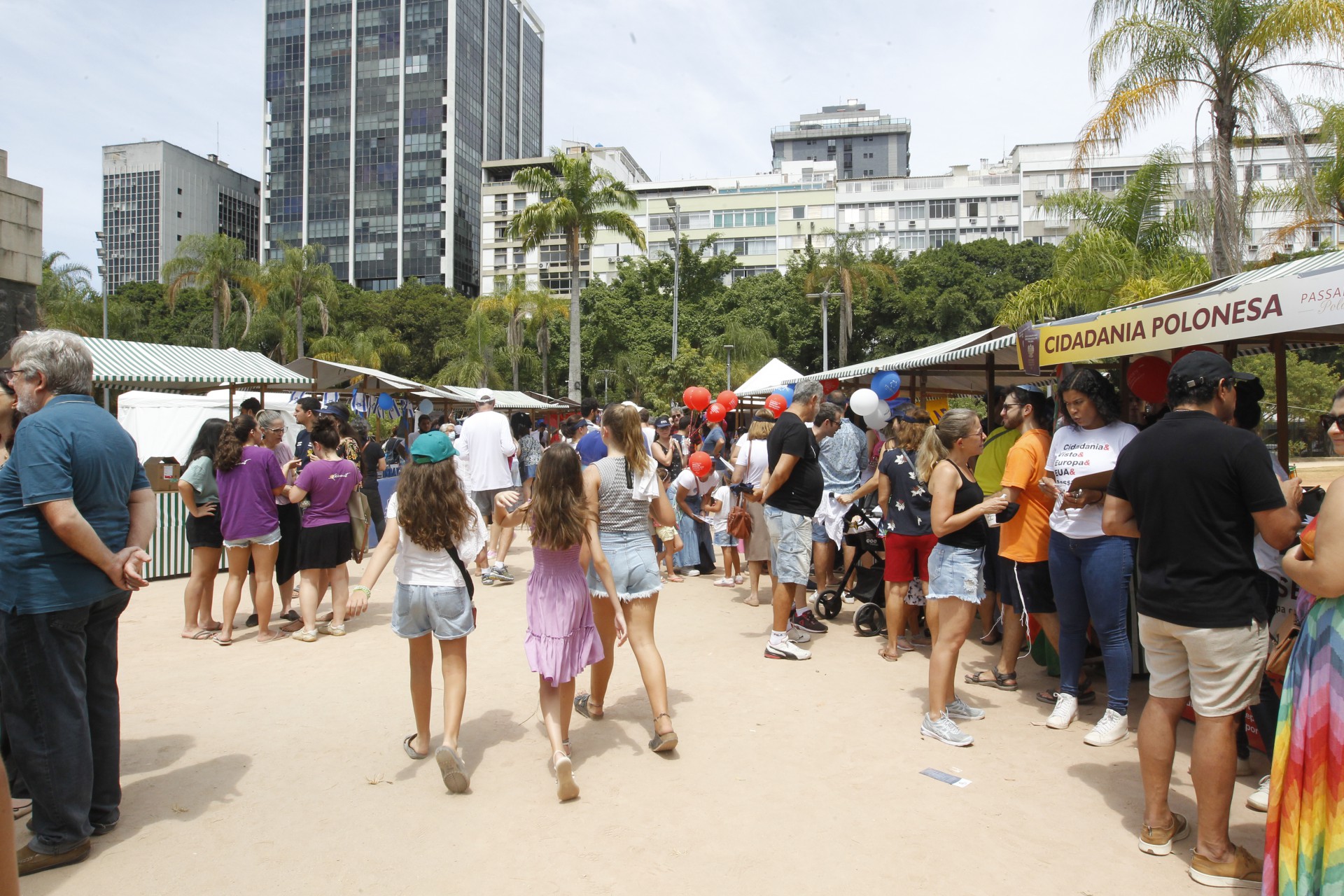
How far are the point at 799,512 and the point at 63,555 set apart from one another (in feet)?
14.2

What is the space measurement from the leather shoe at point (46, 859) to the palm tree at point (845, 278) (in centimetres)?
3912

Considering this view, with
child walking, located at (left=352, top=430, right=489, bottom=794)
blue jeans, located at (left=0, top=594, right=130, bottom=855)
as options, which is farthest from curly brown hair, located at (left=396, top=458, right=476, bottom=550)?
blue jeans, located at (left=0, top=594, right=130, bottom=855)

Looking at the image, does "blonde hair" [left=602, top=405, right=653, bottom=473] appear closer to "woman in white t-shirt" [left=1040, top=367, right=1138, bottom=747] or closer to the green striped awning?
"woman in white t-shirt" [left=1040, top=367, right=1138, bottom=747]

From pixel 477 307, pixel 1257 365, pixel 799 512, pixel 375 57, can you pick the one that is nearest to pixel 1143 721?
pixel 799 512

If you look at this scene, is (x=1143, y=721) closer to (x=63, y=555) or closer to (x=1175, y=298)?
(x=1175, y=298)

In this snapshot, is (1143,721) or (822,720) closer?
(1143,721)

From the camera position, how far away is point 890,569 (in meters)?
5.88

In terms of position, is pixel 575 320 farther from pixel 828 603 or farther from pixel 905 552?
pixel 905 552

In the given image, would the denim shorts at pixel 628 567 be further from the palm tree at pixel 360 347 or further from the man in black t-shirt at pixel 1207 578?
the palm tree at pixel 360 347

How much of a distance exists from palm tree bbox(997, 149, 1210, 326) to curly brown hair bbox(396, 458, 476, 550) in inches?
652

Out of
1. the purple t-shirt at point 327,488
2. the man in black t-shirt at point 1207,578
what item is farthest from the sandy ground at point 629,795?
the purple t-shirt at point 327,488

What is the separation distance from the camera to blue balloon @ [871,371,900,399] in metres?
9.52

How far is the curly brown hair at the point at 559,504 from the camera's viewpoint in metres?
3.87

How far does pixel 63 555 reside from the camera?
320cm
